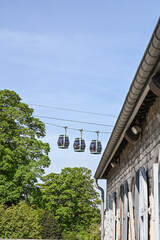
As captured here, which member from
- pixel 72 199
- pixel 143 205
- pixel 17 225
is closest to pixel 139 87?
pixel 143 205

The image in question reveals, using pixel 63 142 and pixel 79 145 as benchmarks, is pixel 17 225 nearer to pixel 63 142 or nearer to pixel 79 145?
pixel 63 142

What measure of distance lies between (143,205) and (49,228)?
33261 mm

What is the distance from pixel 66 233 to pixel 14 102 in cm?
2043

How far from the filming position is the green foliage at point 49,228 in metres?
39.6

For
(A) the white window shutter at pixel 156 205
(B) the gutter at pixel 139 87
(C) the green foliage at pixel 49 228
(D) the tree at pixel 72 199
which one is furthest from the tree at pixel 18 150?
(A) the white window shutter at pixel 156 205

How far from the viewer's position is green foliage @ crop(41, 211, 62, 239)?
3956 centimetres

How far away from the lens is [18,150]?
97.2 ft

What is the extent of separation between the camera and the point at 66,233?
4688cm

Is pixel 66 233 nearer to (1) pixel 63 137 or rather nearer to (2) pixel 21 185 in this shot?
(2) pixel 21 185

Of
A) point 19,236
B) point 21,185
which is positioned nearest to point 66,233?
point 21,185

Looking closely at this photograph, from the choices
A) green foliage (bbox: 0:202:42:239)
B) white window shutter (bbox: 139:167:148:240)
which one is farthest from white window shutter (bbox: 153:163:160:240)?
green foliage (bbox: 0:202:42:239)

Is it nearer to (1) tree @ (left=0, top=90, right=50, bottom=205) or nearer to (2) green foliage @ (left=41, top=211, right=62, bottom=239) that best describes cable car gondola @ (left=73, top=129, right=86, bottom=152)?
(1) tree @ (left=0, top=90, right=50, bottom=205)

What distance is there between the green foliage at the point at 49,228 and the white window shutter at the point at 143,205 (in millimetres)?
32409

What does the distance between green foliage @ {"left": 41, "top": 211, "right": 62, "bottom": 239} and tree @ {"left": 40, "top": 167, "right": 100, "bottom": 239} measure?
5282 millimetres
